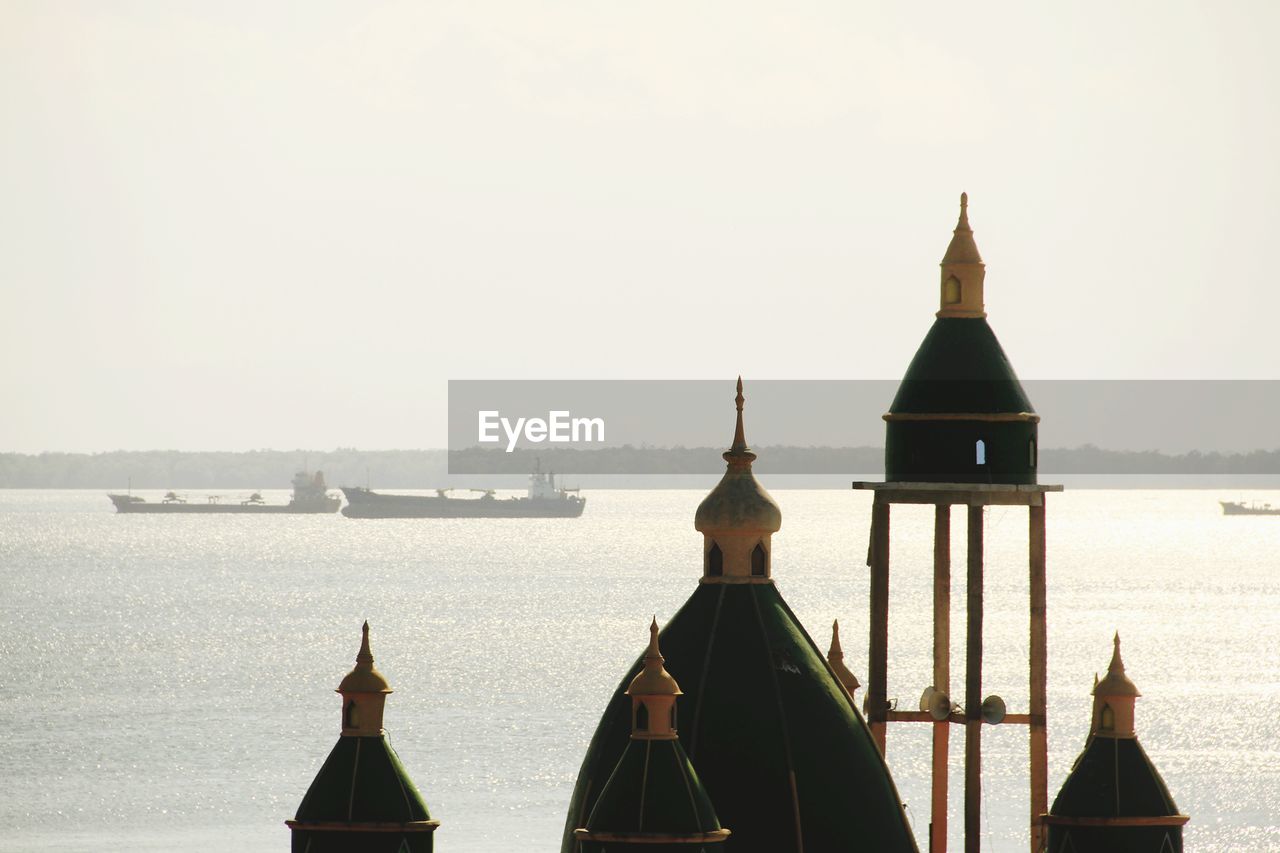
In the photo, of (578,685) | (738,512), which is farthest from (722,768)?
(578,685)

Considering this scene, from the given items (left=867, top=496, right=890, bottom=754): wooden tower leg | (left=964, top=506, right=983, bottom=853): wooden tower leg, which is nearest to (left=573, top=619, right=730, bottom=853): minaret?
Answer: (left=867, top=496, right=890, bottom=754): wooden tower leg

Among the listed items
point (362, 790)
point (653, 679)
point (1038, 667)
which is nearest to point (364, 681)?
point (362, 790)

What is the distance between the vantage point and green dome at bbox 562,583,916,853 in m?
22.8

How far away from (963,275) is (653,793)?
7.95 meters

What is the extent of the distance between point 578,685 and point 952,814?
168 feet

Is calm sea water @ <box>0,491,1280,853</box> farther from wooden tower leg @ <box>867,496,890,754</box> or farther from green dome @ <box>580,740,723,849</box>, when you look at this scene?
green dome @ <box>580,740,723,849</box>

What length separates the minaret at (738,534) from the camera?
952 inches

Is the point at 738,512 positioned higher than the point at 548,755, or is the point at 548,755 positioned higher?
the point at 738,512

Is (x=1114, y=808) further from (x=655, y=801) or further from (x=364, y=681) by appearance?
(x=364, y=681)

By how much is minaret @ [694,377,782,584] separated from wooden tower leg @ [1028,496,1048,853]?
11.9 ft

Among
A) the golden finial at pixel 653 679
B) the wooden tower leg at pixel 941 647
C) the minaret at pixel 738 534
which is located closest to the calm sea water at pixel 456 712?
the wooden tower leg at pixel 941 647

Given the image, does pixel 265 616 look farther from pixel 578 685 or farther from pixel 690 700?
pixel 690 700

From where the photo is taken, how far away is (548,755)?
361 feet

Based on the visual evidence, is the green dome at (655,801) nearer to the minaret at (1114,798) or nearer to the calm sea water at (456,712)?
the minaret at (1114,798)
